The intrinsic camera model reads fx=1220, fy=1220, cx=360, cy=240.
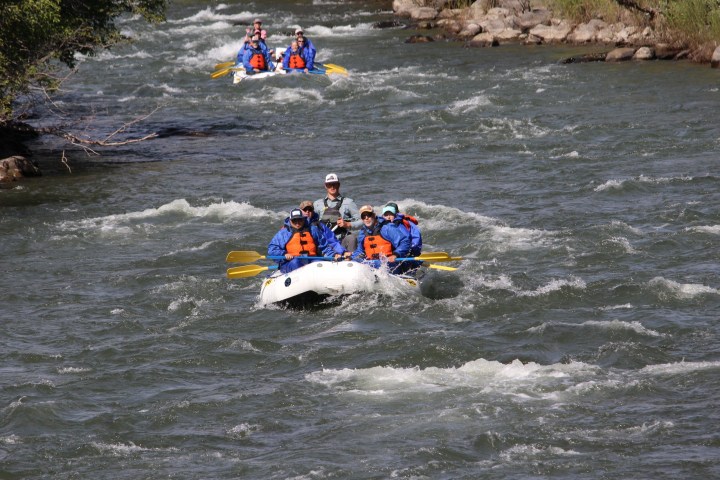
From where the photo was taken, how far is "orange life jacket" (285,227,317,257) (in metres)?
16.1

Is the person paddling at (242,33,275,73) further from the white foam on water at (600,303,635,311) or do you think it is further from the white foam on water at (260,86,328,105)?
the white foam on water at (600,303,635,311)

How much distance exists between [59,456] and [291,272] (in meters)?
4.72

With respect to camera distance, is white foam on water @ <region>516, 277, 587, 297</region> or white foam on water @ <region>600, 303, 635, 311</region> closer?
white foam on water @ <region>600, 303, 635, 311</region>

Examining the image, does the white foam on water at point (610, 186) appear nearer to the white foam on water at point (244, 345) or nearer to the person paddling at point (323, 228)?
the person paddling at point (323, 228)

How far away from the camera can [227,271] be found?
17156 mm

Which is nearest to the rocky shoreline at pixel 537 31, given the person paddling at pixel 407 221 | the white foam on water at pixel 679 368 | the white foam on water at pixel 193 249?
the white foam on water at pixel 193 249

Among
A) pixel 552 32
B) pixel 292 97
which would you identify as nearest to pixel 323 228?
pixel 292 97

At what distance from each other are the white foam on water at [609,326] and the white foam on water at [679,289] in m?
1.21

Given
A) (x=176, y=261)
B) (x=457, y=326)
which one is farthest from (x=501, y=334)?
(x=176, y=261)

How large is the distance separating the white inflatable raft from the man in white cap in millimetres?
1390

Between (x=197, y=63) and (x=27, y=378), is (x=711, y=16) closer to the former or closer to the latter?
(x=197, y=63)

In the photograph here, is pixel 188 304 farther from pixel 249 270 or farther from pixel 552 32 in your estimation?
pixel 552 32

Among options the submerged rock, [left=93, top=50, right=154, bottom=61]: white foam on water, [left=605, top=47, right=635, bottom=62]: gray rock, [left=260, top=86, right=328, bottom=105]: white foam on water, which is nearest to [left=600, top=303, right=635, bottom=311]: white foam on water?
the submerged rock

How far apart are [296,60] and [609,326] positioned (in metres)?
20.2
